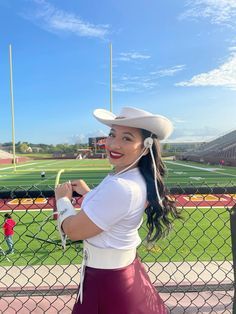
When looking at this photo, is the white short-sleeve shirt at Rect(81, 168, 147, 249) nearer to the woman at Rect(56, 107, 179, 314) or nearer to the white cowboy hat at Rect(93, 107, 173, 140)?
the woman at Rect(56, 107, 179, 314)

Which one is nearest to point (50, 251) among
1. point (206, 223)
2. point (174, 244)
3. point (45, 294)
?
point (174, 244)

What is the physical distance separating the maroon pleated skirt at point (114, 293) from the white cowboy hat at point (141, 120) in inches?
25.2

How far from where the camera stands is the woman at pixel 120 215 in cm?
153

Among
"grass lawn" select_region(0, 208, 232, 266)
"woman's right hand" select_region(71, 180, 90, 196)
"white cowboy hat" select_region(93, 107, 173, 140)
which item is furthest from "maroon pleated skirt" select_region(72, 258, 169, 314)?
"grass lawn" select_region(0, 208, 232, 266)

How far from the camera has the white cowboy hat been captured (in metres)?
1.62

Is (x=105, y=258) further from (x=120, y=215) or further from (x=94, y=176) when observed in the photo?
(x=94, y=176)

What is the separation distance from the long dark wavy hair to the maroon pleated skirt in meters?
0.28

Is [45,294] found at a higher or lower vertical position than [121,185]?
lower

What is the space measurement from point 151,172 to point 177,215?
375 mm

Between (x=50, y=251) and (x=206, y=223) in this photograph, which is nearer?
(x=50, y=251)

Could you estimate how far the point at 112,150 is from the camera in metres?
1.71


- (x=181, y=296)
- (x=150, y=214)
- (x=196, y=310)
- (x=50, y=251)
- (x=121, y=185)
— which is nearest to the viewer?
(x=121, y=185)

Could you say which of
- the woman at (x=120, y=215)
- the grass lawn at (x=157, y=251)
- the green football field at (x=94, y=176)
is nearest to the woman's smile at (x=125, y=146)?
the woman at (x=120, y=215)

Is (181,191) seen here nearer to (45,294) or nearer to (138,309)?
(138,309)
